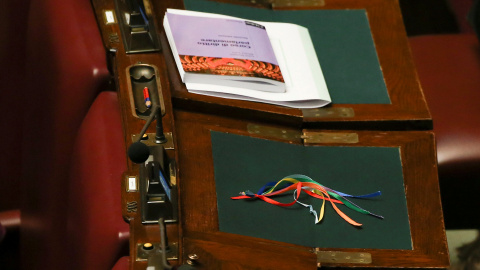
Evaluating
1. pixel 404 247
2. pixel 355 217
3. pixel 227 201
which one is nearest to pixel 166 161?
pixel 227 201

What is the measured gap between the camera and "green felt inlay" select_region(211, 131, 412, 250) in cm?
158

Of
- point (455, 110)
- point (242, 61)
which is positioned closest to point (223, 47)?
point (242, 61)

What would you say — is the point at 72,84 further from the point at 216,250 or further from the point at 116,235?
the point at 216,250

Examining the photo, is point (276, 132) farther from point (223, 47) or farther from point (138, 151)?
point (138, 151)

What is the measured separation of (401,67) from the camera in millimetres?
1962

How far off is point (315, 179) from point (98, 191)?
1.54ft

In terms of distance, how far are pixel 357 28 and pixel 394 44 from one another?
111 millimetres

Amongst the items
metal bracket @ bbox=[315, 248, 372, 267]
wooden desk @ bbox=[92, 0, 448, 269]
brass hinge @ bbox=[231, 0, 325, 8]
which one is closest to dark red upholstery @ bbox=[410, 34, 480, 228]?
wooden desk @ bbox=[92, 0, 448, 269]

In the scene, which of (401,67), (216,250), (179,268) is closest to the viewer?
(179,268)

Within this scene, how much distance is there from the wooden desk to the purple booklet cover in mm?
52

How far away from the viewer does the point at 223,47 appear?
1828mm

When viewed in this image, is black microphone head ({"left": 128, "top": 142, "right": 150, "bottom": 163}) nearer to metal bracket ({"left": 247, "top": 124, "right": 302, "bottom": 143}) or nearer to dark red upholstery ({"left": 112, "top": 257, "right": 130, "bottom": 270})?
dark red upholstery ({"left": 112, "top": 257, "right": 130, "bottom": 270})

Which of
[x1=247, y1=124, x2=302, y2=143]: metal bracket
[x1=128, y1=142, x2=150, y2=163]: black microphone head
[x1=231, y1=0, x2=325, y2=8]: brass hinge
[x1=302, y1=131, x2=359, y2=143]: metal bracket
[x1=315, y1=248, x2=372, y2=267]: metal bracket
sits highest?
[x1=231, y1=0, x2=325, y2=8]: brass hinge

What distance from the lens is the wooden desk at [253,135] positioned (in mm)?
1494
